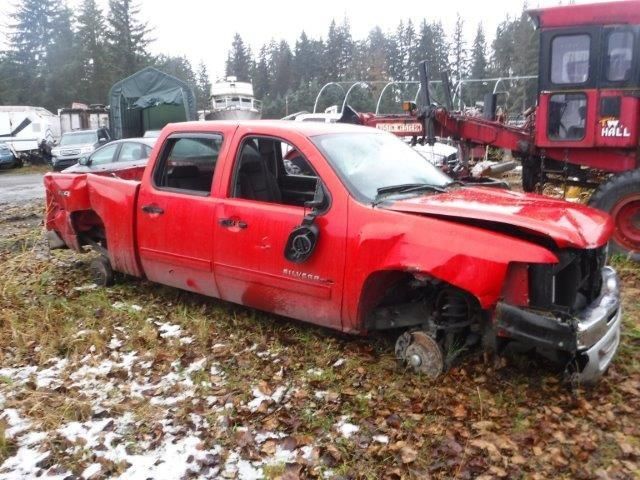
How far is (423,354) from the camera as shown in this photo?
13.7ft

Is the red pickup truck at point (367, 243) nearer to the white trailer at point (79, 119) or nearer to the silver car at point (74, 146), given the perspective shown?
the silver car at point (74, 146)

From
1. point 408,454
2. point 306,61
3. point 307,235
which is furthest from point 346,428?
point 306,61

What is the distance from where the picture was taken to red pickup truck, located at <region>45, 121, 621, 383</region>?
3607mm

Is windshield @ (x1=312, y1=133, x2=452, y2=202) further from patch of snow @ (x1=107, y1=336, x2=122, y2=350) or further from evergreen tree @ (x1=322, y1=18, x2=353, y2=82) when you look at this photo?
evergreen tree @ (x1=322, y1=18, x2=353, y2=82)

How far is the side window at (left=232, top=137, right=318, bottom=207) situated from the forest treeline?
130 feet

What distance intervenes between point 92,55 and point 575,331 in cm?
6032

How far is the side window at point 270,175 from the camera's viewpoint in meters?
5.04

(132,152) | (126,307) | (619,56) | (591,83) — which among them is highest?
(619,56)

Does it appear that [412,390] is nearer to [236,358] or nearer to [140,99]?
[236,358]

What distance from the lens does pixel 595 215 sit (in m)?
4.10

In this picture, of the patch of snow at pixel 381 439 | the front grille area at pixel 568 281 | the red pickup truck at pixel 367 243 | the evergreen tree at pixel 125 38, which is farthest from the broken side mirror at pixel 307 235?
the evergreen tree at pixel 125 38

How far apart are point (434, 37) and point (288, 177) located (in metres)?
73.1

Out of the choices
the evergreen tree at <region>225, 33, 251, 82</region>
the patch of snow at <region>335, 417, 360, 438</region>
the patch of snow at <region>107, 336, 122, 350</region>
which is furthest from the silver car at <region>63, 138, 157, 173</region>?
the evergreen tree at <region>225, 33, 251, 82</region>

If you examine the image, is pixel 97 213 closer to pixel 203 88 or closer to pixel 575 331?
pixel 575 331
